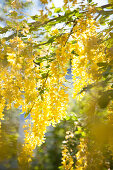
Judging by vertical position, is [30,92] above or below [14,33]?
below

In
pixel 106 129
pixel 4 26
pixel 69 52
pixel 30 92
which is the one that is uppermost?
pixel 4 26

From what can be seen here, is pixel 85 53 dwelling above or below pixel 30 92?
Result: above

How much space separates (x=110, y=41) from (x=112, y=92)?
82 cm

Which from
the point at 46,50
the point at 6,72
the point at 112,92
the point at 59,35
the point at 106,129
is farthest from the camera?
the point at 46,50

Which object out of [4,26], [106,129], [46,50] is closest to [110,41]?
[46,50]

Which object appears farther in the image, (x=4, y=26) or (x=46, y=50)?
(x=46, y=50)

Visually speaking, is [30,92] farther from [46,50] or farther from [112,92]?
[112,92]

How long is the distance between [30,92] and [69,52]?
0.50 m

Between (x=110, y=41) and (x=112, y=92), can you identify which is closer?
(x=112, y=92)

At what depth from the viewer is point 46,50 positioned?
5.83ft

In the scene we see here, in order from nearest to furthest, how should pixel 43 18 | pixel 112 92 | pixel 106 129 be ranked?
pixel 106 129, pixel 112 92, pixel 43 18

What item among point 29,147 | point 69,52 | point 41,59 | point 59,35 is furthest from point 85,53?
point 29,147

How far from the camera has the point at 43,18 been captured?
4.23 ft

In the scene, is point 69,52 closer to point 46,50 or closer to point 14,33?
point 46,50
